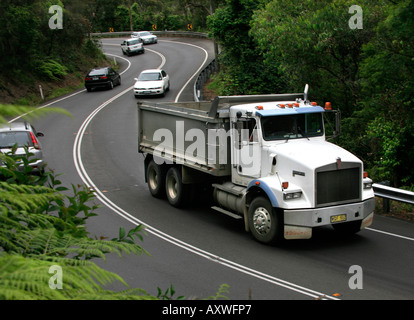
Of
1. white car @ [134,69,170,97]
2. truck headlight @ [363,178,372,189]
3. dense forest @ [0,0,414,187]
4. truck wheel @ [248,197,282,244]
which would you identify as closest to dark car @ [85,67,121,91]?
white car @ [134,69,170,97]

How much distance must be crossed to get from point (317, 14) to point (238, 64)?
38.0ft

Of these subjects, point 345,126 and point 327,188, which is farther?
point 345,126

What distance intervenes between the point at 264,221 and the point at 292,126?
7.77 ft

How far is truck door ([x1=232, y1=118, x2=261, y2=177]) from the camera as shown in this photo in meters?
12.4

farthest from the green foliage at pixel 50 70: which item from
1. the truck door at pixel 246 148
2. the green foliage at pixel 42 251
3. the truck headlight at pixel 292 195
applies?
the green foliage at pixel 42 251

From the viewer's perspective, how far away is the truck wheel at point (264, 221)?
11547mm

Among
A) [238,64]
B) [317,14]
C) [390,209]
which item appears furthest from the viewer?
[238,64]

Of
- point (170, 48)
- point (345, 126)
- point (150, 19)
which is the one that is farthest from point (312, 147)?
point (150, 19)

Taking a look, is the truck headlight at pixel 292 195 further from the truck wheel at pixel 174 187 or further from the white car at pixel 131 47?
the white car at pixel 131 47

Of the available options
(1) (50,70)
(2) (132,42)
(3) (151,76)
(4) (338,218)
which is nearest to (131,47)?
(2) (132,42)

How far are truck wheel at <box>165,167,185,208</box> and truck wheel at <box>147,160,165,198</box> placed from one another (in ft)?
1.31

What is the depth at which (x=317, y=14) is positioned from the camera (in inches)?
794

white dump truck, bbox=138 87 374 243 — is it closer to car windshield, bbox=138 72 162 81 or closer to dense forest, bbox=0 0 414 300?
dense forest, bbox=0 0 414 300
